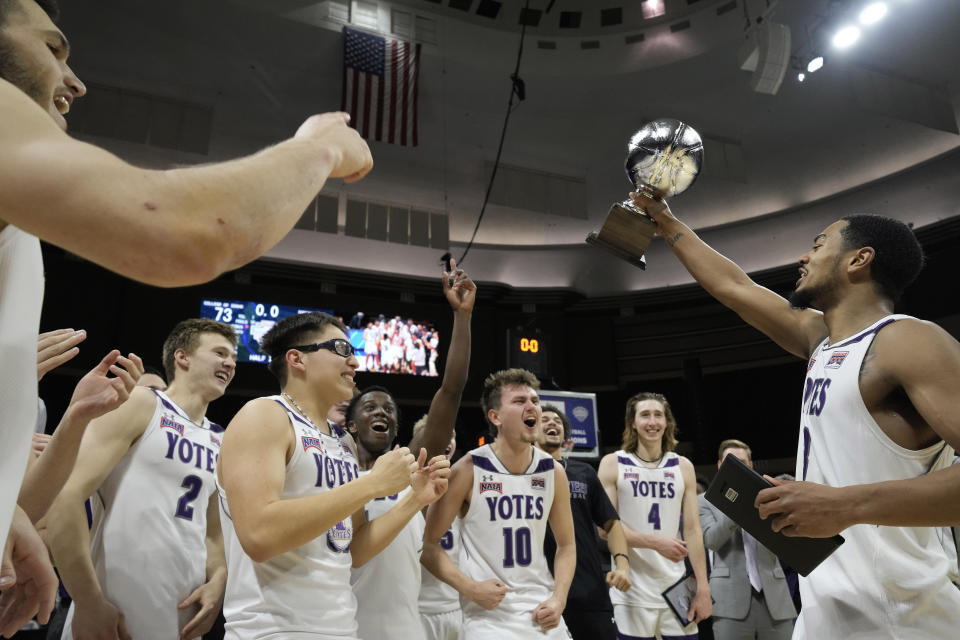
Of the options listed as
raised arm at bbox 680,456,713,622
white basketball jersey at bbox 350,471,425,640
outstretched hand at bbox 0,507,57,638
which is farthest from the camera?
raised arm at bbox 680,456,713,622

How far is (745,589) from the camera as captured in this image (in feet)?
18.6

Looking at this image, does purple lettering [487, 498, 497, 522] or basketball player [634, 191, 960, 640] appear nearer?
basketball player [634, 191, 960, 640]

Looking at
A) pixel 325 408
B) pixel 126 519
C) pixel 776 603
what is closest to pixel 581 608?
pixel 776 603

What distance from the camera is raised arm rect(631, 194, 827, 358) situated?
2.89 meters

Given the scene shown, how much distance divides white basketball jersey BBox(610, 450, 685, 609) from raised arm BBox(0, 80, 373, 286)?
17.8 ft

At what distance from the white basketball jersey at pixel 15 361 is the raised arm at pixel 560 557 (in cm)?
314

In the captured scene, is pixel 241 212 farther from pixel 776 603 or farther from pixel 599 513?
pixel 776 603

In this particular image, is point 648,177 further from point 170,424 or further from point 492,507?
point 170,424

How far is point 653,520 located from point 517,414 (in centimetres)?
230

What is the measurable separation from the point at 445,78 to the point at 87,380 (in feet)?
34.6

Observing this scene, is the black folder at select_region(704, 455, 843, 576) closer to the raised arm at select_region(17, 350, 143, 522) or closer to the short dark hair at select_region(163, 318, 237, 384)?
the raised arm at select_region(17, 350, 143, 522)

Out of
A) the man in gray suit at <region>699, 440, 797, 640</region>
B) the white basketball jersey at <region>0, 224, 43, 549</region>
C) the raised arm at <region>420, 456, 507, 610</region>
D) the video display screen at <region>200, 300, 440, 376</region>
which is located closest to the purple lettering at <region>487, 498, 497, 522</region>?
the raised arm at <region>420, 456, 507, 610</region>

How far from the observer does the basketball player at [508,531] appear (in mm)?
3750

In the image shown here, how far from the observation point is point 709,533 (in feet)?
19.7
